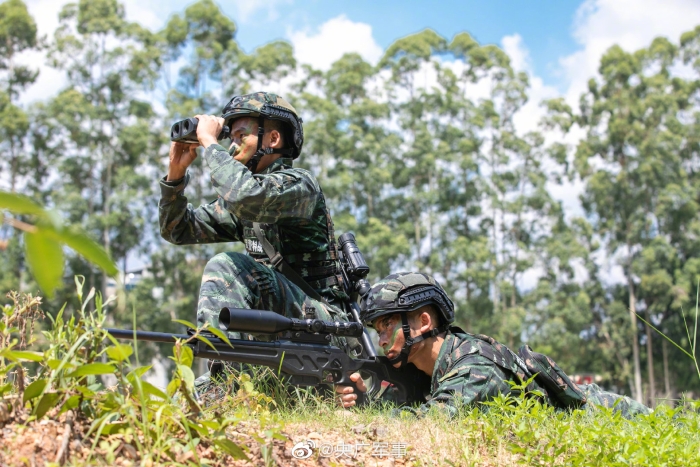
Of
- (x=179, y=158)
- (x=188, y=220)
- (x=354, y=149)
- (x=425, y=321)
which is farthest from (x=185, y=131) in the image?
(x=354, y=149)

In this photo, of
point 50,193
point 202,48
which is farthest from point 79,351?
point 202,48

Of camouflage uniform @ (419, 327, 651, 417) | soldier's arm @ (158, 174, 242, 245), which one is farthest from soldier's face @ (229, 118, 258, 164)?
camouflage uniform @ (419, 327, 651, 417)

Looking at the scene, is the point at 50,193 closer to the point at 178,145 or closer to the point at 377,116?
the point at 377,116

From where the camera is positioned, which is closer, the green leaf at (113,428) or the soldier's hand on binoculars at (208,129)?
the green leaf at (113,428)

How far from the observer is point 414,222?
31.1 metres

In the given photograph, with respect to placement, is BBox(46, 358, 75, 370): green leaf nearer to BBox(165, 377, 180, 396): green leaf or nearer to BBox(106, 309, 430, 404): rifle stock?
BBox(165, 377, 180, 396): green leaf

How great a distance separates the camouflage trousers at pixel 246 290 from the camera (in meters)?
4.98

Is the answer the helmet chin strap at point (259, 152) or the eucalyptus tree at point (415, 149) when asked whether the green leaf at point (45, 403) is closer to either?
the helmet chin strap at point (259, 152)

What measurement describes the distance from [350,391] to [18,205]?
3840 millimetres

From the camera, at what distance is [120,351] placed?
2.29 m

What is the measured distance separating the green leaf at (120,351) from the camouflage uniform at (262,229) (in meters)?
2.47

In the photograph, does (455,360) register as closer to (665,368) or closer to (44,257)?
(44,257)

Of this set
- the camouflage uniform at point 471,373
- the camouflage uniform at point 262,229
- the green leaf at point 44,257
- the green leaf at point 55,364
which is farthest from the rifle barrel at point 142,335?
the green leaf at point 44,257

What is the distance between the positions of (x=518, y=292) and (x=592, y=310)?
4102 mm
